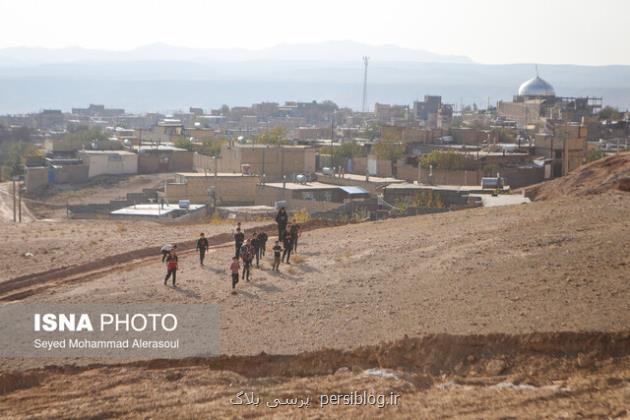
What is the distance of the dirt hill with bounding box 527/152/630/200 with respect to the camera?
22.8 m

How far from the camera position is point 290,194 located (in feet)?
106

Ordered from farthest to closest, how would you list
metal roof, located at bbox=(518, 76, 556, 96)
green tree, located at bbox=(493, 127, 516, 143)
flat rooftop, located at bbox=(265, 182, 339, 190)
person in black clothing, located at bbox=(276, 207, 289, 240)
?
metal roof, located at bbox=(518, 76, 556, 96) → green tree, located at bbox=(493, 127, 516, 143) → flat rooftop, located at bbox=(265, 182, 339, 190) → person in black clothing, located at bbox=(276, 207, 289, 240)

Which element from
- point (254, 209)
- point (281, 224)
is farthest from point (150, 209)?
point (281, 224)

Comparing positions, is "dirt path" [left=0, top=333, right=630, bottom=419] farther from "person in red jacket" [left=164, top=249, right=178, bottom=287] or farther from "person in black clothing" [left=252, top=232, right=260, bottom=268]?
"person in black clothing" [left=252, top=232, right=260, bottom=268]

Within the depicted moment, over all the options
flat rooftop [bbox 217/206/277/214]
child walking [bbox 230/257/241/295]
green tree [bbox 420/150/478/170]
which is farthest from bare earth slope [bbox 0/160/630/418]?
green tree [bbox 420/150/478/170]

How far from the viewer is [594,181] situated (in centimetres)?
2498

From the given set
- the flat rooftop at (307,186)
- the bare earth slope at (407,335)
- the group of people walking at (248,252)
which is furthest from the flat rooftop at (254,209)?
the bare earth slope at (407,335)

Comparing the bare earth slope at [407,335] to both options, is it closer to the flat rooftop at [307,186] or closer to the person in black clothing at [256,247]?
the person in black clothing at [256,247]

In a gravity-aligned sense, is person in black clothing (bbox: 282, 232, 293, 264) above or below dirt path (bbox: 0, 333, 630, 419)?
above

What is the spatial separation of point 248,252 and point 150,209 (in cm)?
1445

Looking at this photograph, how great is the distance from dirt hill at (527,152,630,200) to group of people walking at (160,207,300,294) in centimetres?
651

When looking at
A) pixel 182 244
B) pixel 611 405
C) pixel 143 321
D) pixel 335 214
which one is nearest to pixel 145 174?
pixel 335 214

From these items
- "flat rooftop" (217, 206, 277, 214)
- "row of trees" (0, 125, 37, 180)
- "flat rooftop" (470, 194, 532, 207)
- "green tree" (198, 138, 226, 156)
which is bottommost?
"row of trees" (0, 125, 37, 180)

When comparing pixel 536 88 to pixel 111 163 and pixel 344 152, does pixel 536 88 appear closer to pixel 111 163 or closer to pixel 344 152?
pixel 344 152
